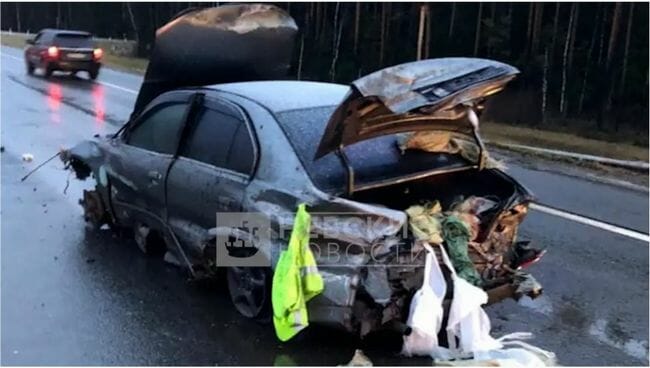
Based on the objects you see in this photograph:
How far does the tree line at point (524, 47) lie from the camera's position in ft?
79.1

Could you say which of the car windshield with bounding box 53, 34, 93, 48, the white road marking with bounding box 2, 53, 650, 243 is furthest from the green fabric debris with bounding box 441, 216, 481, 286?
the car windshield with bounding box 53, 34, 93, 48

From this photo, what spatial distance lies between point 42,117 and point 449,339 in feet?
41.3

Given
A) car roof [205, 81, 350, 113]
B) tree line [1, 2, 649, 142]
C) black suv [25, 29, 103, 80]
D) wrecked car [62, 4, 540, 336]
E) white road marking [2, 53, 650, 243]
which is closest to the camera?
wrecked car [62, 4, 540, 336]

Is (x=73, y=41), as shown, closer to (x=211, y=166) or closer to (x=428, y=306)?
(x=211, y=166)

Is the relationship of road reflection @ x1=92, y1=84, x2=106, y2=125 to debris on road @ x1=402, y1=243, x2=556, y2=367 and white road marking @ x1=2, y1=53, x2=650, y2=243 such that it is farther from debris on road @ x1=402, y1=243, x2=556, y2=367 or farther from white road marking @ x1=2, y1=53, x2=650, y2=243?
debris on road @ x1=402, y1=243, x2=556, y2=367

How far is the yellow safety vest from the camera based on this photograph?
181 inches

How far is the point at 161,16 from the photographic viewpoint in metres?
51.0

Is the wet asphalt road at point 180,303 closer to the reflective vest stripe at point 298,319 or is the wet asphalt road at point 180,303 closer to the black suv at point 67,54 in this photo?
the reflective vest stripe at point 298,319

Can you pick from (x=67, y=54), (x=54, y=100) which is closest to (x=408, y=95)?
(x=54, y=100)

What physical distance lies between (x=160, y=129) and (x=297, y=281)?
2.37 meters

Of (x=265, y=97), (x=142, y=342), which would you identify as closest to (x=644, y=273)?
(x=265, y=97)

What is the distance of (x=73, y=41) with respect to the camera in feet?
85.7

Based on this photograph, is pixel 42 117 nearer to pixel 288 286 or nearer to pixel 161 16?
pixel 288 286

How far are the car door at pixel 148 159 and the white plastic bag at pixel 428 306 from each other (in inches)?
93.0
